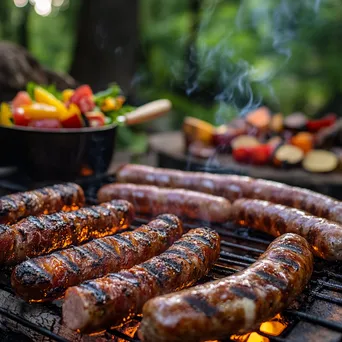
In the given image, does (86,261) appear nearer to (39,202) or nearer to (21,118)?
(39,202)

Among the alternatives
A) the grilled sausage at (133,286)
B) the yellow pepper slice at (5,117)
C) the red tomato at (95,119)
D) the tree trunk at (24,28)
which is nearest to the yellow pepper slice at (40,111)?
the yellow pepper slice at (5,117)

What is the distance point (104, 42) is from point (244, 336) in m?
8.19

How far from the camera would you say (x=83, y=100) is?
200 inches

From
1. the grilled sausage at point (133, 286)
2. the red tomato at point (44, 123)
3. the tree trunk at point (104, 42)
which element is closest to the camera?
the grilled sausage at point (133, 286)

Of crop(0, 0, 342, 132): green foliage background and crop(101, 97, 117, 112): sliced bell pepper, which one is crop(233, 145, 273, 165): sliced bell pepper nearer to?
crop(101, 97, 117, 112): sliced bell pepper

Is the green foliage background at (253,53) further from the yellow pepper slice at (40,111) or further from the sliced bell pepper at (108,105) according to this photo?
the yellow pepper slice at (40,111)

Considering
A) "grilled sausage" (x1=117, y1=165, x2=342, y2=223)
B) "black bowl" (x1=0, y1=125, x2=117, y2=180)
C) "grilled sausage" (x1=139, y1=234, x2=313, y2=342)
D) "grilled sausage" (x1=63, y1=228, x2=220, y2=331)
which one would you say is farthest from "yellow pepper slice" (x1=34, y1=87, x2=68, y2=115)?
"grilled sausage" (x1=139, y1=234, x2=313, y2=342)

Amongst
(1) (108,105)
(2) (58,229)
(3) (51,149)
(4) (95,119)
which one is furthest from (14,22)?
(2) (58,229)

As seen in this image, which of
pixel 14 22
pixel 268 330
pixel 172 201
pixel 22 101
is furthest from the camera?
pixel 14 22

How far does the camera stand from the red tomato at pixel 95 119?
16.1ft

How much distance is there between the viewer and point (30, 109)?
4664 mm

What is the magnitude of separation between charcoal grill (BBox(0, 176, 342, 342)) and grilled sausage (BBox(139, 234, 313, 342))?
0.44 feet

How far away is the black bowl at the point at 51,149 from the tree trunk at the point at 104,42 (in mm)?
5079

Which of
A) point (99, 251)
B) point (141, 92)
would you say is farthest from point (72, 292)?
point (141, 92)
